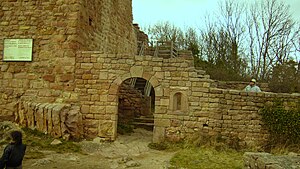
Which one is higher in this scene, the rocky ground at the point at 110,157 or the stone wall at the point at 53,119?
the stone wall at the point at 53,119

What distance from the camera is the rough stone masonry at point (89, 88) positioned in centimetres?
854

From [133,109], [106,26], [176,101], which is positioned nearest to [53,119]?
[176,101]

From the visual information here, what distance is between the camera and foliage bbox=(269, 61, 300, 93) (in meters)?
14.5

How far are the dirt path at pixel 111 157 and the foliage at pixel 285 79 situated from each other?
8433 millimetres

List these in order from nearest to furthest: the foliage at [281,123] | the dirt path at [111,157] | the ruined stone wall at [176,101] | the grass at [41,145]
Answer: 1. the dirt path at [111,157]
2. the grass at [41,145]
3. the foliage at [281,123]
4. the ruined stone wall at [176,101]

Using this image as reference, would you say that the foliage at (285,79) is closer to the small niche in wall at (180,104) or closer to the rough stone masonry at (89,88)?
the rough stone masonry at (89,88)

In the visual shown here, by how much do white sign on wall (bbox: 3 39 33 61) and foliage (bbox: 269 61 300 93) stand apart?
1114cm

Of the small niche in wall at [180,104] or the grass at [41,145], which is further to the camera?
the small niche in wall at [180,104]

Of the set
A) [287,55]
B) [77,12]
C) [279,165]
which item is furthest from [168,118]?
[287,55]

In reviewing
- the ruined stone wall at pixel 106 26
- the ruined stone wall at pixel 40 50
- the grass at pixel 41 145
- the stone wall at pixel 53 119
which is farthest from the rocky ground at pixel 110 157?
the ruined stone wall at pixel 106 26

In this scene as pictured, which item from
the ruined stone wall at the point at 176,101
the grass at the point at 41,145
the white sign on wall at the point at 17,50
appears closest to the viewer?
the grass at the point at 41,145

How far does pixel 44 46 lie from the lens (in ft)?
29.8

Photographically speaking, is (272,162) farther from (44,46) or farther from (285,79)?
(285,79)

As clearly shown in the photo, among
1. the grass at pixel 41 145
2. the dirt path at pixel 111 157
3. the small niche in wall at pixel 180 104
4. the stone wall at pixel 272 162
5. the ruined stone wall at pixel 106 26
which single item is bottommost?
the dirt path at pixel 111 157
